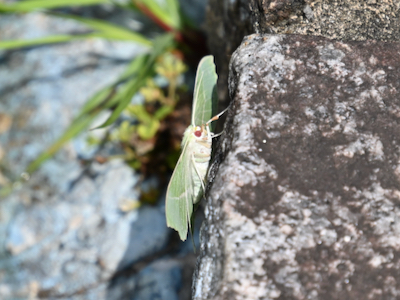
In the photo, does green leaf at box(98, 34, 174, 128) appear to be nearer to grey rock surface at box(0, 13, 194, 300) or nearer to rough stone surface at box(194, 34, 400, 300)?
grey rock surface at box(0, 13, 194, 300)

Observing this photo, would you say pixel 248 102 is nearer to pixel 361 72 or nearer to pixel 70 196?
pixel 361 72

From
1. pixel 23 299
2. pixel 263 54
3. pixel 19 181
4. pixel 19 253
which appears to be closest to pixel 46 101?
pixel 19 181

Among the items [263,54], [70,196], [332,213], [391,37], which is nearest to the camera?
[332,213]

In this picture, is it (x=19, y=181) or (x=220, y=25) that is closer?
(x=220, y=25)

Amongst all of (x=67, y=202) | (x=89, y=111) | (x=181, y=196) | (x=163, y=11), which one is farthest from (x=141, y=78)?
(x=181, y=196)

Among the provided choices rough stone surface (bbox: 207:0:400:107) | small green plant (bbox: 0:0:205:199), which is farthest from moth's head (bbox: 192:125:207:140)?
small green plant (bbox: 0:0:205:199)
